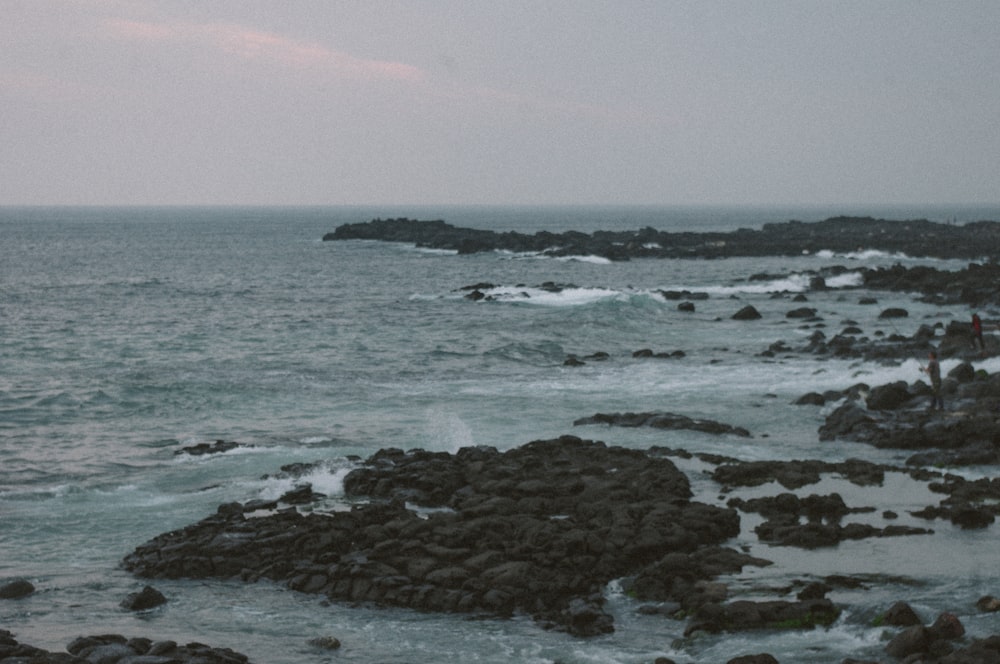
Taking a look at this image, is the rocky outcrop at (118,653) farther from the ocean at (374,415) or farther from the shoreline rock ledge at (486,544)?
the shoreline rock ledge at (486,544)

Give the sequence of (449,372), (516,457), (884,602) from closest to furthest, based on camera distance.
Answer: (884,602) < (516,457) < (449,372)

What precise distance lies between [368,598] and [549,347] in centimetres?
2983

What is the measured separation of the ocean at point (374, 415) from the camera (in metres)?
16.0

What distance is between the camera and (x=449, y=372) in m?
41.0

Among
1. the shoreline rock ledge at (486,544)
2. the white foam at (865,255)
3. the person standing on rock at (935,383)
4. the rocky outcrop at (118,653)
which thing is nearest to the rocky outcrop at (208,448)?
the shoreline rock ledge at (486,544)

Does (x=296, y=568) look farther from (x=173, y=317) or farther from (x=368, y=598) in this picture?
(x=173, y=317)

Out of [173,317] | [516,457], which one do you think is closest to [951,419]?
[516,457]

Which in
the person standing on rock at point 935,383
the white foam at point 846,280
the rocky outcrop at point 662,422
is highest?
the white foam at point 846,280

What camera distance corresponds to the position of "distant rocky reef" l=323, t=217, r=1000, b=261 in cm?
10075

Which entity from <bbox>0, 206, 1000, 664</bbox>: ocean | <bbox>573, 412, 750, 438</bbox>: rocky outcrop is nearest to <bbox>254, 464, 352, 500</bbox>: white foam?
<bbox>0, 206, 1000, 664</bbox>: ocean

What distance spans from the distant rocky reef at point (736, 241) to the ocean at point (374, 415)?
25.1 m

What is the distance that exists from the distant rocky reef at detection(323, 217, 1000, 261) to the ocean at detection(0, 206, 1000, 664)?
25.1 meters

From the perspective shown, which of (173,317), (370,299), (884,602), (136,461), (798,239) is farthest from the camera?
(798,239)

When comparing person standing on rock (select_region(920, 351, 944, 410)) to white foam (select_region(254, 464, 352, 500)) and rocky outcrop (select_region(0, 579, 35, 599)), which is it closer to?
white foam (select_region(254, 464, 352, 500))
